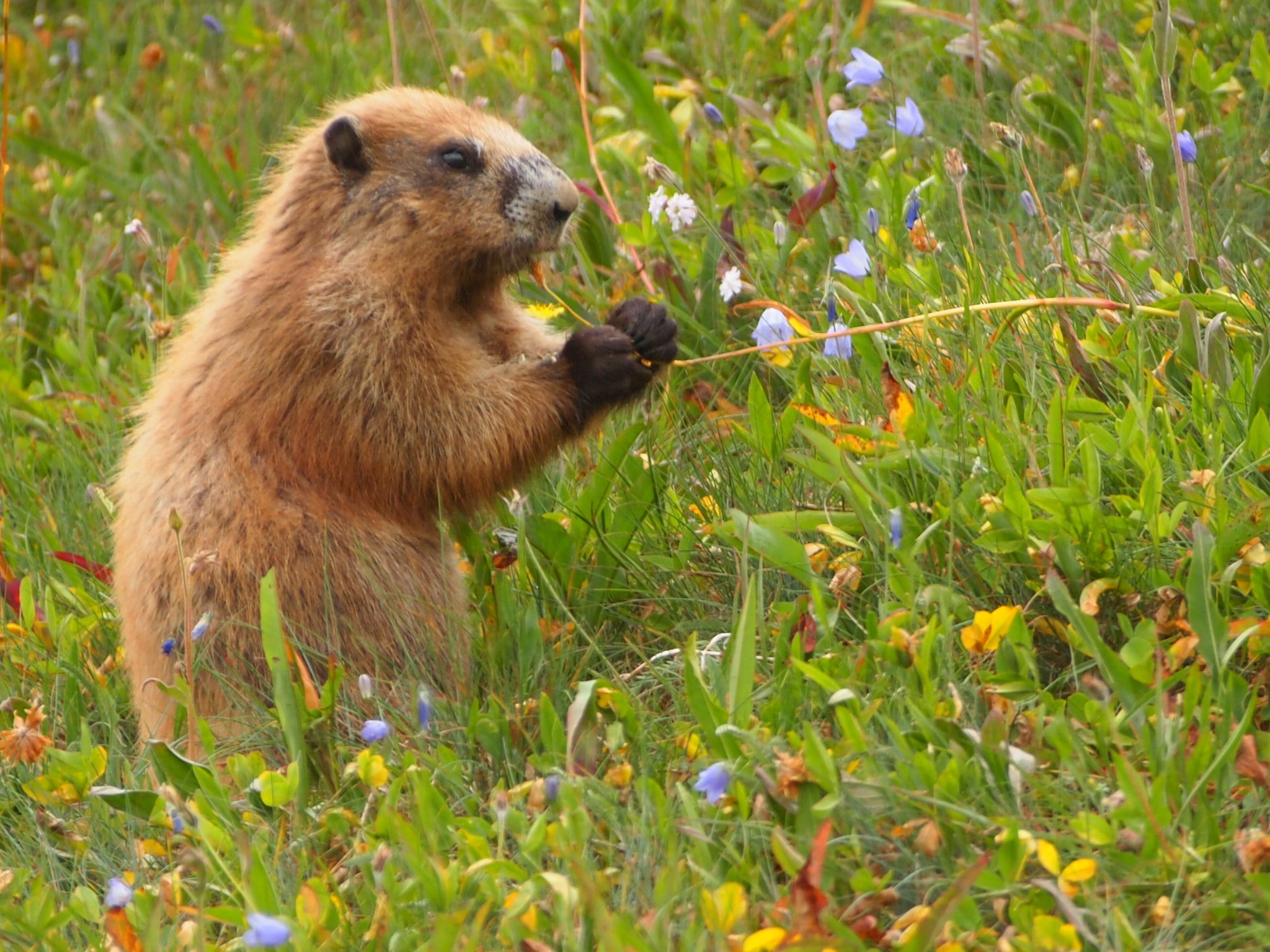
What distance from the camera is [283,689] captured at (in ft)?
9.80

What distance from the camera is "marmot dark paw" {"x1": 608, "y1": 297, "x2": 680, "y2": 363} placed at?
3.86 m

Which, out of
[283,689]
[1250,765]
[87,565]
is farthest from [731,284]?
[87,565]

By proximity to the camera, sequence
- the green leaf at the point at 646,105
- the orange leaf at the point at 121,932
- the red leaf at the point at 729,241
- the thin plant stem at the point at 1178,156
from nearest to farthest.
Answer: the orange leaf at the point at 121,932, the thin plant stem at the point at 1178,156, the red leaf at the point at 729,241, the green leaf at the point at 646,105

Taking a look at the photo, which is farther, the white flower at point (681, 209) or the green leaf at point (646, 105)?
the green leaf at point (646, 105)

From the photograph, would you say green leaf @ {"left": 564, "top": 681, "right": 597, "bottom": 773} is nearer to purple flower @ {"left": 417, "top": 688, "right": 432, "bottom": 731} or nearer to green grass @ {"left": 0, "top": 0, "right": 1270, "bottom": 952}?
green grass @ {"left": 0, "top": 0, "right": 1270, "bottom": 952}

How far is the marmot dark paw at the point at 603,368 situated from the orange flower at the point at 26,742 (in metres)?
1.49

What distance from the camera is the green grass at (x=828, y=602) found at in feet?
7.99

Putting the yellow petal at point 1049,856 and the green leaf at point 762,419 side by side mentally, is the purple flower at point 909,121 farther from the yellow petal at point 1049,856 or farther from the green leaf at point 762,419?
the yellow petal at point 1049,856

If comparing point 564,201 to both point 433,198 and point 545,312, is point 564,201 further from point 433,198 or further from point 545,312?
point 545,312

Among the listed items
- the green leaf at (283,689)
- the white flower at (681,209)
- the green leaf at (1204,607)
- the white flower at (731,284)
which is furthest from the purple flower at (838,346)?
the green leaf at (283,689)

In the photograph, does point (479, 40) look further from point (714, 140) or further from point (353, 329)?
point (353, 329)

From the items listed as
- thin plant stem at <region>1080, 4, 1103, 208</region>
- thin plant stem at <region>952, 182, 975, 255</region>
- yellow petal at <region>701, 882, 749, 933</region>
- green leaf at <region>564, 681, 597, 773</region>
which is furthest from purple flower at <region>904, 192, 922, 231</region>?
yellow petal at <region>701, 882, 749, 933</region>

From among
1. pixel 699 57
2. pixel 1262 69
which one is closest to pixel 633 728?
pixel 1262 69

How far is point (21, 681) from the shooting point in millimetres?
3963
